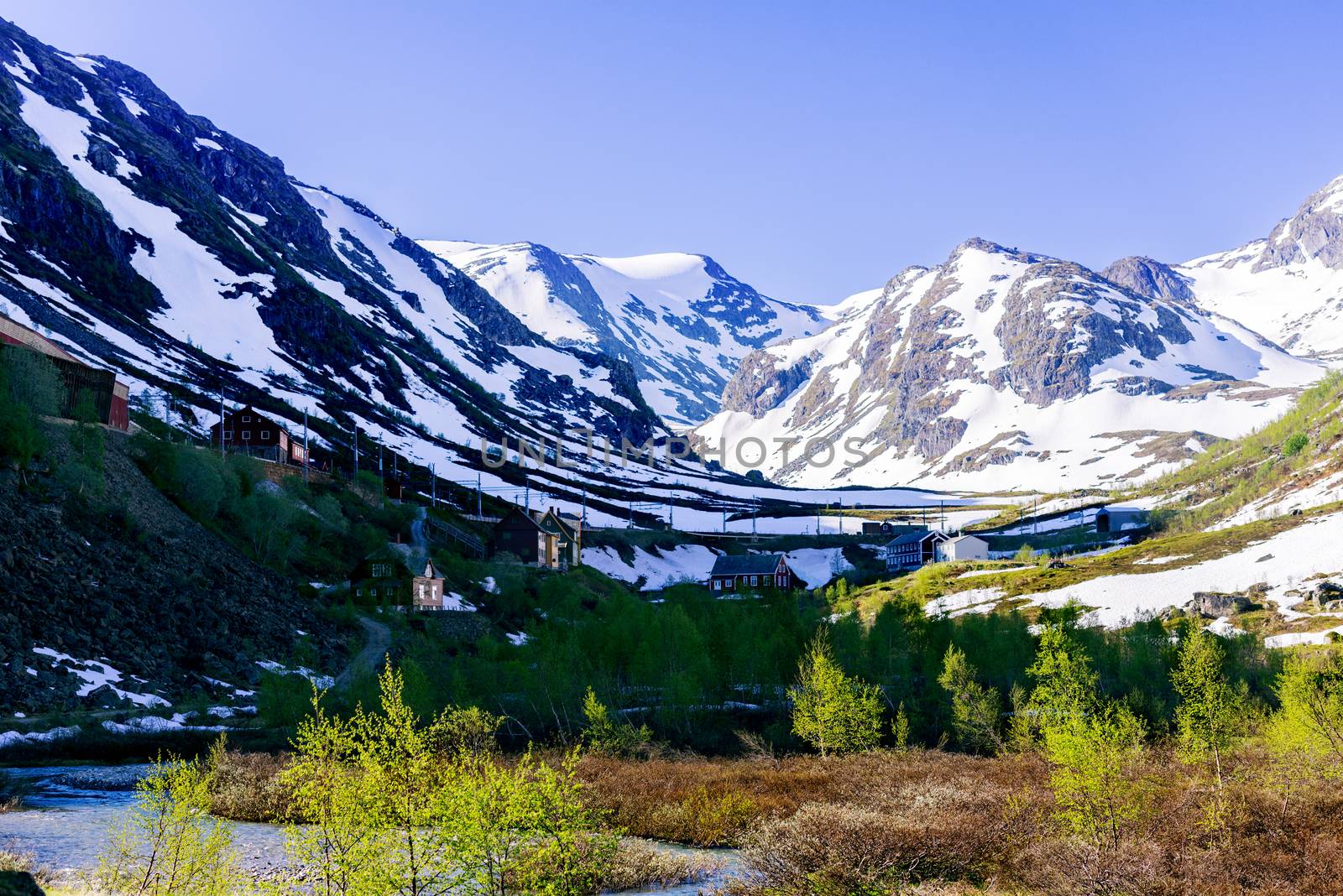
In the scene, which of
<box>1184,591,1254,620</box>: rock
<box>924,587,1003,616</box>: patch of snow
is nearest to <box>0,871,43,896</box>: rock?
<box>924,587,1003,616</box>: patch of snow

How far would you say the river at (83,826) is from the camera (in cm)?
3475

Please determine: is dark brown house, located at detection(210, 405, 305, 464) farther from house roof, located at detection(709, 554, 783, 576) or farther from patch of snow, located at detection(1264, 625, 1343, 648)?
patch of snow, located at detection(1264, 625, 1343, 648)

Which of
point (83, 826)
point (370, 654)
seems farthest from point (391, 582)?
point (83, 826)

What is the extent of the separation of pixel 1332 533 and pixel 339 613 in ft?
416

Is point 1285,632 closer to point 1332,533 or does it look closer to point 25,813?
point 1332,533

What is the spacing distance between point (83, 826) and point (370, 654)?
132 ft

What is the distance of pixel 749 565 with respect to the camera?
167 meters

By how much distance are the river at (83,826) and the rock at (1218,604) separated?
9516 cm

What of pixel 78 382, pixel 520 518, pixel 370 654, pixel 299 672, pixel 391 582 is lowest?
pixel 299 672

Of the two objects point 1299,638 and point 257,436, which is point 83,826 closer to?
point 257,436

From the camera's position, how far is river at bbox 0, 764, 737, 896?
34.8 metres

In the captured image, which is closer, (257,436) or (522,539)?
(257,436)

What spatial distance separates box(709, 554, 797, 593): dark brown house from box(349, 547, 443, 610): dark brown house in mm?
69862

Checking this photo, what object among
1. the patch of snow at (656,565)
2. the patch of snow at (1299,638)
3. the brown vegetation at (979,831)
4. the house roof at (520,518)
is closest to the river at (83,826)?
the brown vegetation at (979,831)
